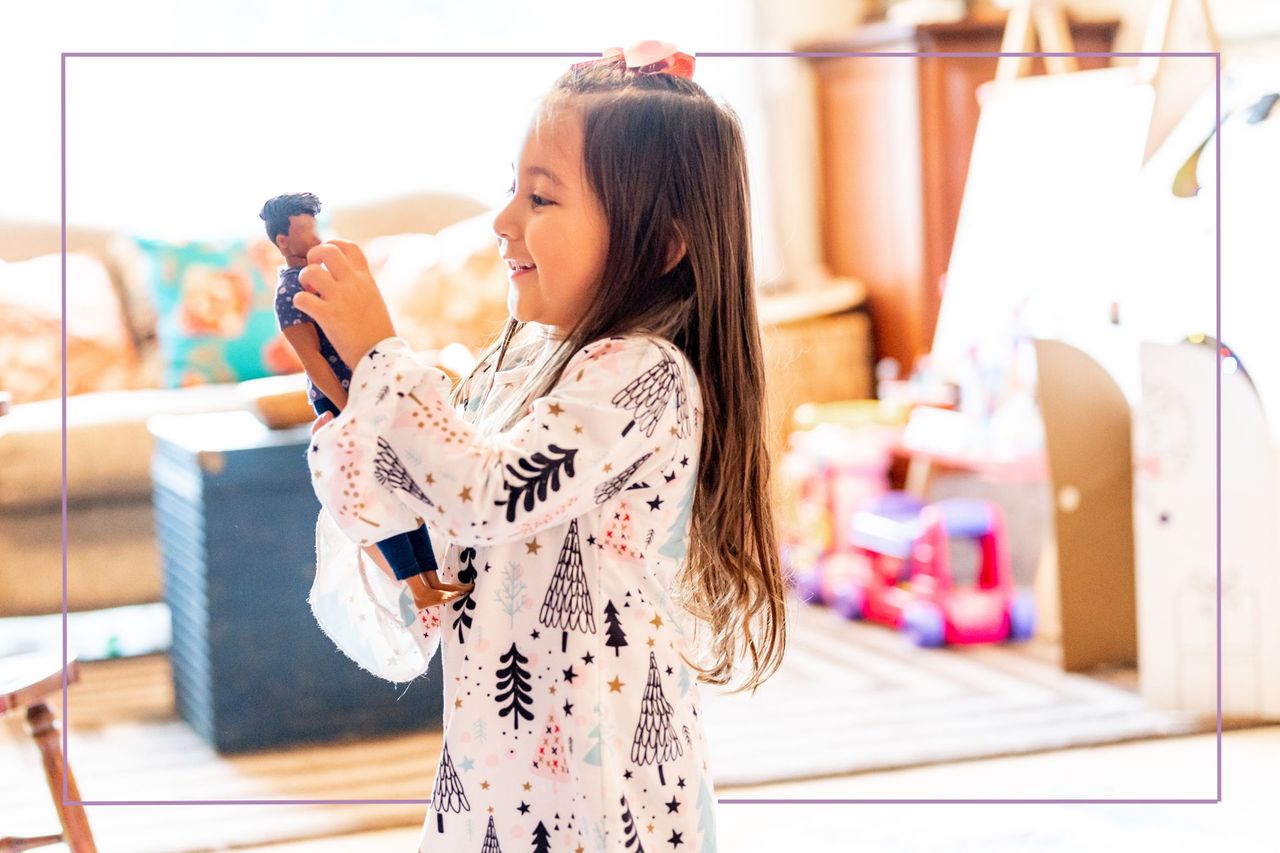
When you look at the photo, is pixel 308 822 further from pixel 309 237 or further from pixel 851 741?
pixel 309 237

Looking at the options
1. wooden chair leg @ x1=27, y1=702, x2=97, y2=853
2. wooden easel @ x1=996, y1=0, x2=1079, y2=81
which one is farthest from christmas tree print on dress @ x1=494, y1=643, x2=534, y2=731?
wooden easel @ x1=996, y1=0, x2=1079, y2=81

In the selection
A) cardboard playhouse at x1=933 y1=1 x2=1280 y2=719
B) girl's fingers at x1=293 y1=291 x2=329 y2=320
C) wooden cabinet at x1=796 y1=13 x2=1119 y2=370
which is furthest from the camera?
wooden cabinet at x1=796 y1=13 x2=1119 y2=370

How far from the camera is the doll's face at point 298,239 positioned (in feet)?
2.53

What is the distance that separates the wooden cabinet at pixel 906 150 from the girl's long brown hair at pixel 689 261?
241 cm

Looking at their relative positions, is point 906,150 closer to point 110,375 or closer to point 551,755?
point 110,375

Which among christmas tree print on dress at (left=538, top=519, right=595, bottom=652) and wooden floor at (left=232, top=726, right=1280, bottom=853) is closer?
christmas tree print on dress at (left=538, top=519, right=595, bottom=652)

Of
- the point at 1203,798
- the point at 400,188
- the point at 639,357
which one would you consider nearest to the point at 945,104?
the point at 400,188

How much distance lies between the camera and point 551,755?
86cm

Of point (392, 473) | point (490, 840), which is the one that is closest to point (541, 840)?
point (490, 840)

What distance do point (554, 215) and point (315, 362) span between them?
17 centimetres

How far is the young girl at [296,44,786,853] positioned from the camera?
828 millimetres

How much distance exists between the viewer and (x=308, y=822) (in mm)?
1800

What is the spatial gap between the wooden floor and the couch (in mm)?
516

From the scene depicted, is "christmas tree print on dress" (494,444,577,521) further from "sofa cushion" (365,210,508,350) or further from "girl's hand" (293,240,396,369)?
"sofa cushion" (365,210,508,350)
